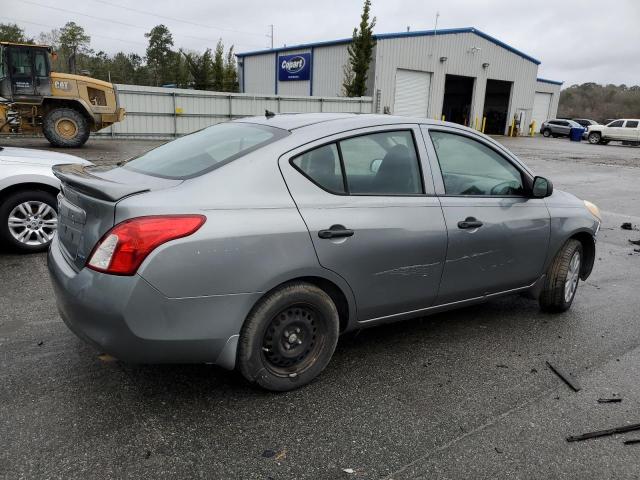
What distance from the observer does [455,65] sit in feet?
122

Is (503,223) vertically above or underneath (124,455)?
above

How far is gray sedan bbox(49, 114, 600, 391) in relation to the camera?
258cm

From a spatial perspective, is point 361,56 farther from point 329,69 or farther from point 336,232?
point 336,232

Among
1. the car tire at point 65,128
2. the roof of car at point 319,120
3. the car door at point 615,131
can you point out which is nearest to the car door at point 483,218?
the roof of car at point 319,120

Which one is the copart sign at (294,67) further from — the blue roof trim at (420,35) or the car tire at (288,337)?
the car tire at (288,337)

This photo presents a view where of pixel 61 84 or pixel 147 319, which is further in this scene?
pixel 61 84

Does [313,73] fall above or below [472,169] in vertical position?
above

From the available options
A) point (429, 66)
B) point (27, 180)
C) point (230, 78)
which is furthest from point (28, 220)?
point (230, 78)

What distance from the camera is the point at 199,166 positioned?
304 centimetres

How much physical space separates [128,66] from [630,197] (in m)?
72.0

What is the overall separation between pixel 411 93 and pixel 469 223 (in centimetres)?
3329

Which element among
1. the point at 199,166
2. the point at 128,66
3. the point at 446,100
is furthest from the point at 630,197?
the point at 128,66

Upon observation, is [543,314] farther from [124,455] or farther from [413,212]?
[124,455]

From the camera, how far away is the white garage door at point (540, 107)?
50.6m
